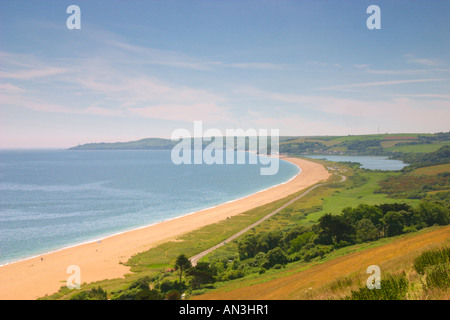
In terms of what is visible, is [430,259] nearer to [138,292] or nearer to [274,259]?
[274,259]

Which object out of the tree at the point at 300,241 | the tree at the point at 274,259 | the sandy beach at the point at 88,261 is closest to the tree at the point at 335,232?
the tree at the point at 300,241

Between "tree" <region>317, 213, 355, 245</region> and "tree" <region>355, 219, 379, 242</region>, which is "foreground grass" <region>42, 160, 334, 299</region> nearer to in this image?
"tree" <region>317, 213, 355, 245</region>

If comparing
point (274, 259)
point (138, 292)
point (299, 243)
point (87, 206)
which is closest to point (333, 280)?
point (274, 259)

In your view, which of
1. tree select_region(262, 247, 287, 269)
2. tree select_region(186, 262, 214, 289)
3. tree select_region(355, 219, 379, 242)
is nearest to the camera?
tree select_region(186, 262, 214, 289)

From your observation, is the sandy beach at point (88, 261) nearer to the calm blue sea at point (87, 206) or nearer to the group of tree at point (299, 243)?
the calm blue sea at point (87, 206)

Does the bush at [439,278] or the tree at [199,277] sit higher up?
the bush at [439,278]

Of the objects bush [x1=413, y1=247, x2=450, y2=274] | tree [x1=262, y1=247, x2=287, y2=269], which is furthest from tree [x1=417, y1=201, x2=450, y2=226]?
bush [x1=413, y1=247, x2=450, y2=274]

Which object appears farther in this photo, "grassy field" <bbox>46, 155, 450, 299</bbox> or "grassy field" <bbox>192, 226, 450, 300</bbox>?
"grassy field" <bbox>46, 155, 450, 299</bbox>

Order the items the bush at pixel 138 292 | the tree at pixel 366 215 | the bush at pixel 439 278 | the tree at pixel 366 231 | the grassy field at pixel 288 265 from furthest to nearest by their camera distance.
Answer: the tree at pixel 366 215 → the tree at pixel 366 231 → the bush at pixel 138 292 → the grassy field at pixel 288 265 → the bush at pixel 439 278

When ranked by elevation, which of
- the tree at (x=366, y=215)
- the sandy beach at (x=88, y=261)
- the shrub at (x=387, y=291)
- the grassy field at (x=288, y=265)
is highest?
the shrub at (x=387, y=291)

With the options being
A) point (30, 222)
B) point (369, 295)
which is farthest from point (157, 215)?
point (369, 295)
